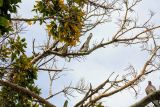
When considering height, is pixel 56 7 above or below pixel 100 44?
below

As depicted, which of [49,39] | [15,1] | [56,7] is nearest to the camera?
[15,1]

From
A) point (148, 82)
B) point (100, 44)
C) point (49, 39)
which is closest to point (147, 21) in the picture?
point (100, 44)

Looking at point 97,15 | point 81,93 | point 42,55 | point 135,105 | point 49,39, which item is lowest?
point 135,105

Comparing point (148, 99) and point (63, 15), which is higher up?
point (63, 15)

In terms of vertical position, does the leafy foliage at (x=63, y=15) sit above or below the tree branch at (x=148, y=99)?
above

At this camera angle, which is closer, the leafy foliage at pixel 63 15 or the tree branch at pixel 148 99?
the tree branch at pixel 148 99

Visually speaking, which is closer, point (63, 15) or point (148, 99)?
point (148, 99)

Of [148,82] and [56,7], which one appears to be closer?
[56,7]

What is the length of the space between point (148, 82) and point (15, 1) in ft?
27.3

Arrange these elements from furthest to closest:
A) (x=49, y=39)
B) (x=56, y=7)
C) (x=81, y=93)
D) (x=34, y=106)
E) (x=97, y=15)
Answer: (x=97, y=15), (x=49, y=39), (x=81, y=93), (x=34, y=106), (x=56, y=7)

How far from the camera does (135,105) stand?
1171 millimetres

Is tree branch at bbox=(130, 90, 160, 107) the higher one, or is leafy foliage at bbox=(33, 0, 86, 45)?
leafy foliage at bbox=(33, 0, 86, 45)

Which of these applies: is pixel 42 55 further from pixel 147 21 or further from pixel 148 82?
pixel 147 21

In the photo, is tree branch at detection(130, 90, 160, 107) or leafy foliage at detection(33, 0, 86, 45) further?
leafy foliage at detection(33, 0, 86, 45)
